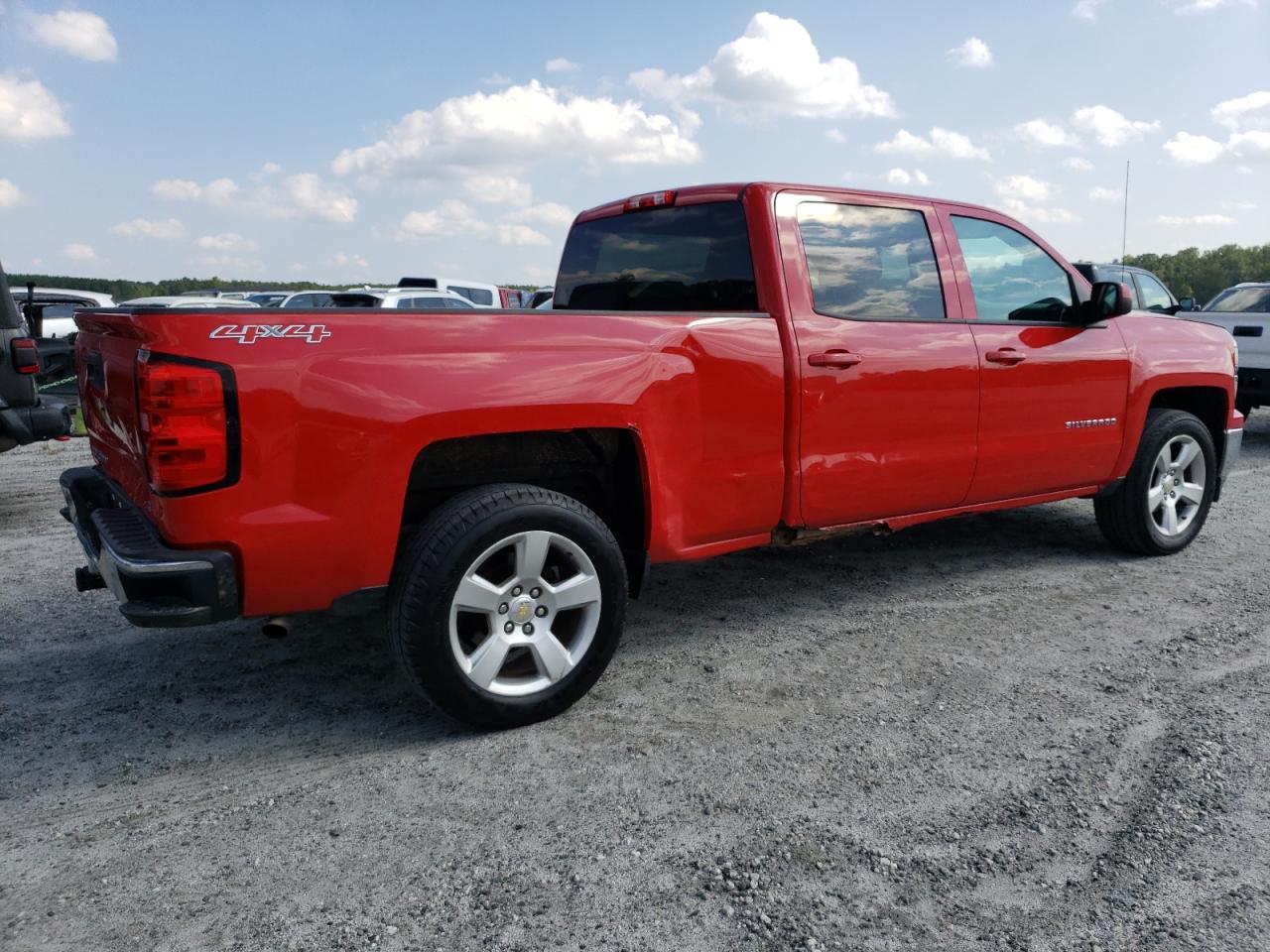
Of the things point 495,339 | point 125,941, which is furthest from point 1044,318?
point 125,941

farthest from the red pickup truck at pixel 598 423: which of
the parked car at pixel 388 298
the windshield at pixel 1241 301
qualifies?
the parked car at pixel 388 298

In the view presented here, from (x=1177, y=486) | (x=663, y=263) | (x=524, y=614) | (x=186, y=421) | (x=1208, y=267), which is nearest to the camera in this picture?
(x=186, y=421)

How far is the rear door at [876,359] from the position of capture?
12.8 feet

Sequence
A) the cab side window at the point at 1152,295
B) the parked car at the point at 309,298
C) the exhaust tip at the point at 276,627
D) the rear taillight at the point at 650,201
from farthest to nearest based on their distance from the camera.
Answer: the parked car at the point at 309,298 < the cab side window at the point at 1152,295 < the rear taillight at the point at 650,201 < the exhaust tip at the point at 276,627

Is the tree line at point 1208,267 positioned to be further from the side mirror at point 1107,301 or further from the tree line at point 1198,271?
the side mirror at point 1107,301

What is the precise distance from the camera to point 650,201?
439 cm

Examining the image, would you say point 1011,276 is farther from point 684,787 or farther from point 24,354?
point 24,354

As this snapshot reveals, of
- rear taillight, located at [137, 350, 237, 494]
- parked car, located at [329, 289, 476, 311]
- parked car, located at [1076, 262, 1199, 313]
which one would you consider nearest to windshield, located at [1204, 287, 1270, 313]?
parked car, located at [1076, 262, 1199, 313]

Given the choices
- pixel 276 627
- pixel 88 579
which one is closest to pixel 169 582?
pixel 276 627

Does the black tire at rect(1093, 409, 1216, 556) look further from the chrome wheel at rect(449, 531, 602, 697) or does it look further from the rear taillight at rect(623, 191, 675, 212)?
the chrome wheel at rect(449, 531, 602, 697)

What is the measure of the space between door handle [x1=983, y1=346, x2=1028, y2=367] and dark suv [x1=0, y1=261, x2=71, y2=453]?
18.6 ft

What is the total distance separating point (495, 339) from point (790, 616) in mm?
2124

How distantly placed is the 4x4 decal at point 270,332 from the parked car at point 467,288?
17.9 meters

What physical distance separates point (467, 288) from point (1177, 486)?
17476mm
